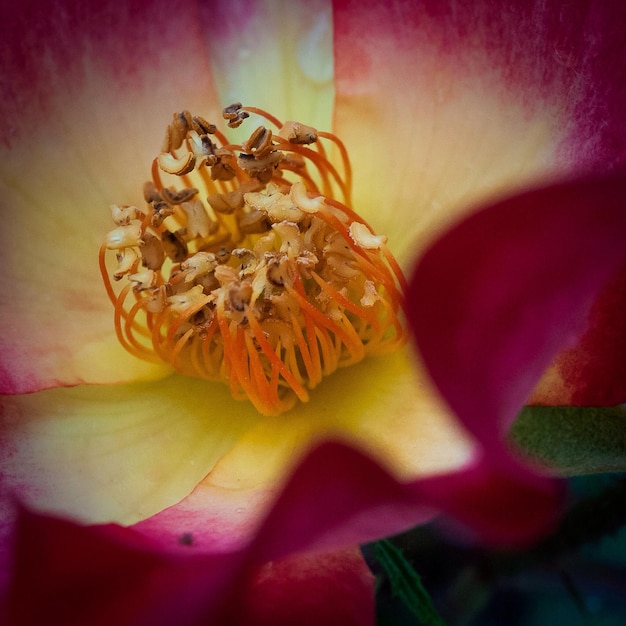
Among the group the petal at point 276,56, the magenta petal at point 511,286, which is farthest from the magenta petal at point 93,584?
the petal at point 276,56

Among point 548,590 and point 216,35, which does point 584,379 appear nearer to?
point 548,590

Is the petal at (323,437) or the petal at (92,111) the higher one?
the petal at (92,111)

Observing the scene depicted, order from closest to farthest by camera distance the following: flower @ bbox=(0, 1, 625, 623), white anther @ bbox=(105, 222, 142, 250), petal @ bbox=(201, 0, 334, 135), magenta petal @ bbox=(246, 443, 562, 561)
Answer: magenta petal @ bbox=(246, 443, 562, 561) < flower @ bbox=(0, 1, 625, 623) < white anther @ bbox=(105, 222, 142, 250) < petal @ bbox=(201, 0, 334, 135)

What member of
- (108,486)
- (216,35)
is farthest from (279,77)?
(108,486)

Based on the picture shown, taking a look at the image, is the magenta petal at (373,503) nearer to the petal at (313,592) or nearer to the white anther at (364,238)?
the petal at (313,592)

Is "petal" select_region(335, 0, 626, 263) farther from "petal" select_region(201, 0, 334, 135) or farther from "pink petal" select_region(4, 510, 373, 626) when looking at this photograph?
"pink petal" select_region(4, 510, 373, 626)

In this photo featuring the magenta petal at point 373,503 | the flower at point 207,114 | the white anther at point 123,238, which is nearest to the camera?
the magenta petal at point 373,503

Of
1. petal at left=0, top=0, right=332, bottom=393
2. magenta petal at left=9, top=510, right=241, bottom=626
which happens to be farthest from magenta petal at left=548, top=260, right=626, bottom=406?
petal at left=0, top=0, right=332, bottom=393
